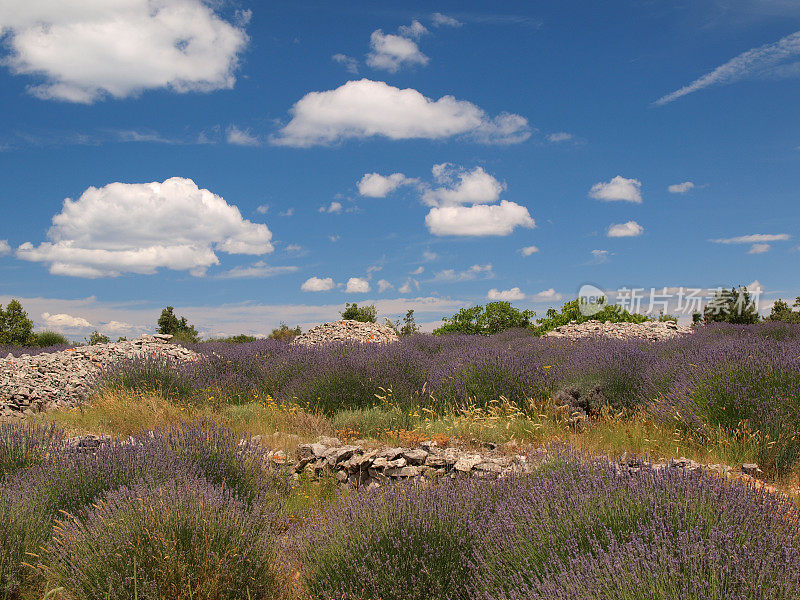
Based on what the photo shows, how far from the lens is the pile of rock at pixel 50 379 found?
1116cm

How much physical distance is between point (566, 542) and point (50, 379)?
1314 centimetres

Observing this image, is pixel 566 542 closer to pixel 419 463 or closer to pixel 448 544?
pixel 448 544

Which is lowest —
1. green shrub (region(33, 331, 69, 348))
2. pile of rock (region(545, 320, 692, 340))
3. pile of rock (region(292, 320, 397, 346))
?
green shrub (region(33, 331, 69, 348))

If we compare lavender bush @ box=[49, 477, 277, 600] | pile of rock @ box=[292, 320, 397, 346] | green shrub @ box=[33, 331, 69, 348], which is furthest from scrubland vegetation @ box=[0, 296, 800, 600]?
green shrub @ box=[33, 331, 69, 348]

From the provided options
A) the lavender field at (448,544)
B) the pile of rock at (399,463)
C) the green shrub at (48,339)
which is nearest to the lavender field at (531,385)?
the pile of rock at (399,463)

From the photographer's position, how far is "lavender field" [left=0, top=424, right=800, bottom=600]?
2131 millimetres

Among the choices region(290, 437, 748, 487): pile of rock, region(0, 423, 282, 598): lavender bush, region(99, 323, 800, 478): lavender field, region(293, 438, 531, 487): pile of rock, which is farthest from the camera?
region(99, 323, 800, 478): lavender field

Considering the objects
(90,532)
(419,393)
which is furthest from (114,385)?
(90,532)

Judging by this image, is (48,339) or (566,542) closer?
(566,542)

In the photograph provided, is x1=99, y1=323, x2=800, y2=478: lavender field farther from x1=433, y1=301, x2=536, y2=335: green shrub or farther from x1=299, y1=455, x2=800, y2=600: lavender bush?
x1=433, y1=301, x2=536, y2=335: green shrub

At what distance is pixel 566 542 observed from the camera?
2543 mm

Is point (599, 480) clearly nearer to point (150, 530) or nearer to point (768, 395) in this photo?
point (150, 530)

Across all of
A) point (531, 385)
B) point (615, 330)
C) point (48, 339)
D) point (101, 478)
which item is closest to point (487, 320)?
point (615, 330)

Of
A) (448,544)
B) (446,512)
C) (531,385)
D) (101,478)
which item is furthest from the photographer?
(531,385)
